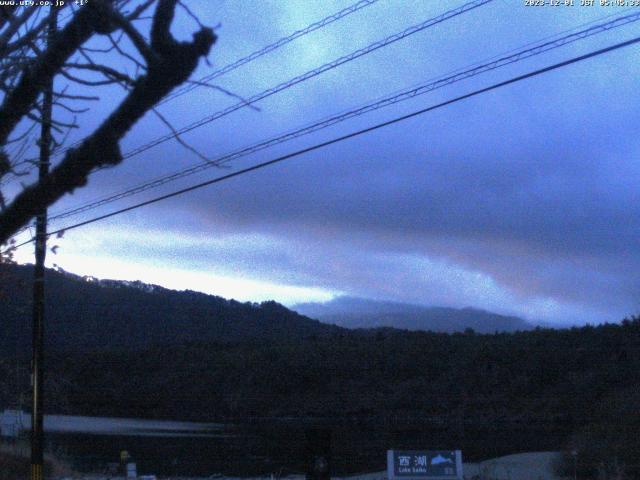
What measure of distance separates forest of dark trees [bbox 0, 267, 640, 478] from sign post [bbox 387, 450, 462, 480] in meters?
15.2

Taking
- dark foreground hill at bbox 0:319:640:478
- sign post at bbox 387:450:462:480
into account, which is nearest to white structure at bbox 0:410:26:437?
dark foreground hill at bbox 0:319:640:478

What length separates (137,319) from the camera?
59.4 metres

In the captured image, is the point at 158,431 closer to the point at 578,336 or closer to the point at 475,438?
the point at 475,438

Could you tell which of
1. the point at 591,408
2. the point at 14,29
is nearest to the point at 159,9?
the point at 14,29

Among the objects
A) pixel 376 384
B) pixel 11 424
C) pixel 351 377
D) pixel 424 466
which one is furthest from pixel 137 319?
pixel 424 466

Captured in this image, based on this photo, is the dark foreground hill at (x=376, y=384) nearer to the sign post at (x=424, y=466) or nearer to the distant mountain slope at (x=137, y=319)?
the distant mountain slope at (x=137, y=319)

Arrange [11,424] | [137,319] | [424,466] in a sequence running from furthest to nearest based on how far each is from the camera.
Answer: [137,319] < [11,424] < [424,466]

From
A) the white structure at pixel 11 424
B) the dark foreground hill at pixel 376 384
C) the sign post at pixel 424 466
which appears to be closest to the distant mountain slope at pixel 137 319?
the dark foreground hill at pixel 376 384

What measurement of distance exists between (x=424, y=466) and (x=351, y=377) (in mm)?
33816

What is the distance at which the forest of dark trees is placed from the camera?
40.3 meters

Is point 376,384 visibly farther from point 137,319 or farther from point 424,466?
point 424,466

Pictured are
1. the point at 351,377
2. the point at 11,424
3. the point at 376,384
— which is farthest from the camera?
the point at 351,377

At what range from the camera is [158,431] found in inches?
1409

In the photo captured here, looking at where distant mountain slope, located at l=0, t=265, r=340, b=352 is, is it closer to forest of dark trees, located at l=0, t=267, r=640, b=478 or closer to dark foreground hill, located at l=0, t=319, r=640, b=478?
forest of dark trees, located at l=0, t=267, r=640, b=478
